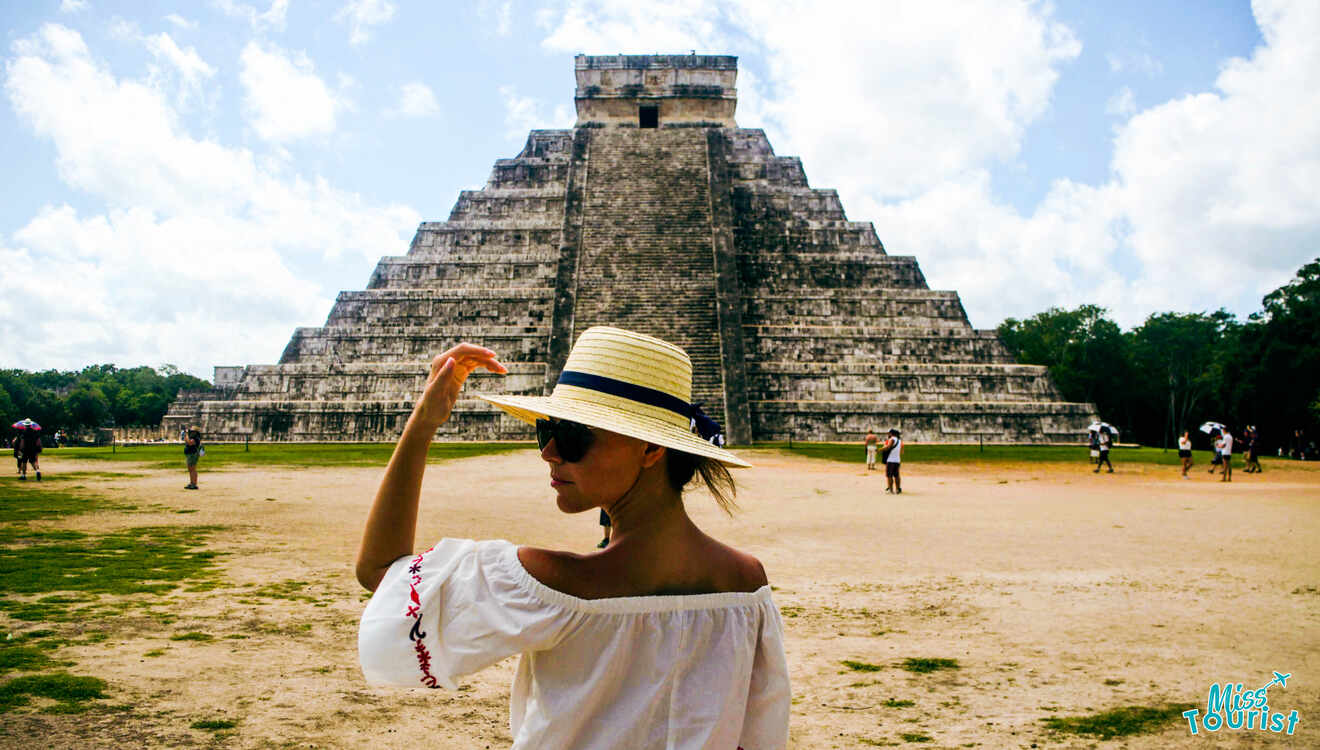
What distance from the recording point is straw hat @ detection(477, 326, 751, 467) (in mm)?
1639

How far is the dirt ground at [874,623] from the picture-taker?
3615 mm

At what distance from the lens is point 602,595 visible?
148cm

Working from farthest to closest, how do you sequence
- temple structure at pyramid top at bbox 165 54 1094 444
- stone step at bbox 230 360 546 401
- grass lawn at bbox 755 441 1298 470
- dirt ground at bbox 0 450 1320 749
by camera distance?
stone step at bbox 230 360 546 401 → temple structure at pyramid top at bbox 165 54 1094 444 → grass lawn at bbox 755 441 1298 470 → dirt ground at bbox 0 450 1320 749

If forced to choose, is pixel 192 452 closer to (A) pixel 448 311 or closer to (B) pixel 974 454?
(A) pixel 448 311

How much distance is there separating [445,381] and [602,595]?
45cm

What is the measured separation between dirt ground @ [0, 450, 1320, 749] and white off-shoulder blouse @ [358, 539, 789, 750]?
2091 millimetres

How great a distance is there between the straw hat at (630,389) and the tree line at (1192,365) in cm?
3282

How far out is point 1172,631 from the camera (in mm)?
5141

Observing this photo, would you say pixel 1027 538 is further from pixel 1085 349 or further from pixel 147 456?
pixel 1085 349

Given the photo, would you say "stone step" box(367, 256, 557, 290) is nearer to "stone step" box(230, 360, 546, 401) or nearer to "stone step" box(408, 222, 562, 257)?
"stone step" box(408, 222, 562, 257)

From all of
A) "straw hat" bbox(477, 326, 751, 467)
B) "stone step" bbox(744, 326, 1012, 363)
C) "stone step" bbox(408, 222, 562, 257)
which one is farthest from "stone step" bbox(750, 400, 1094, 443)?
"straw hat" bbox(477, 326, 751, 467)

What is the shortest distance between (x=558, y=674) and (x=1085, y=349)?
172ft

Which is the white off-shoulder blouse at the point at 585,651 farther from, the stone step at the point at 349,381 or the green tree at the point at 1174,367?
the green tree at the point at 1174,367

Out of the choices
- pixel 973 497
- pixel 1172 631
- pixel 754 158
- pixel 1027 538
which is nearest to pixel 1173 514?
pixel 973 497
